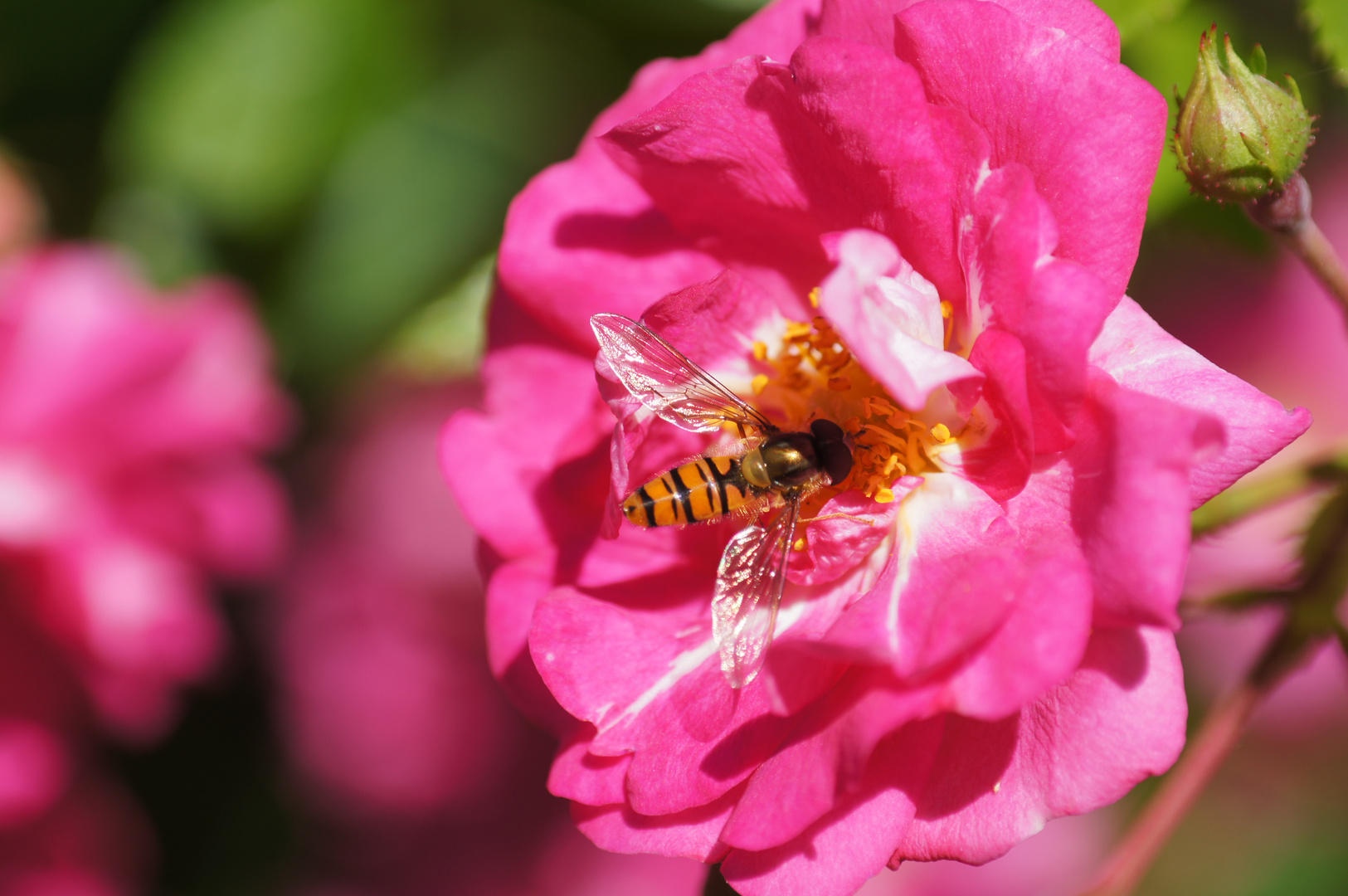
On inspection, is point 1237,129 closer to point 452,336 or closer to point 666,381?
point 666,381

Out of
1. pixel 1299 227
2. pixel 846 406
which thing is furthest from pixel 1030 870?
pixel 1299 227

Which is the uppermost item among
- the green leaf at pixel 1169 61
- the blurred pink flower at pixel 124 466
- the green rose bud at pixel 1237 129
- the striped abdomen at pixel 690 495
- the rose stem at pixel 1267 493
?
the green rose bud at pixel 1237 129

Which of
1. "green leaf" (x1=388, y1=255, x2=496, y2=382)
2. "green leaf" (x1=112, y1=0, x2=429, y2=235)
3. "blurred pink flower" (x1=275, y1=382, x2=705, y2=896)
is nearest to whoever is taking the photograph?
"green leaf" (x1=388, y1=255, x2=496, y2=382)

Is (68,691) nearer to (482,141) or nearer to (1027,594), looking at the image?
(482,141)

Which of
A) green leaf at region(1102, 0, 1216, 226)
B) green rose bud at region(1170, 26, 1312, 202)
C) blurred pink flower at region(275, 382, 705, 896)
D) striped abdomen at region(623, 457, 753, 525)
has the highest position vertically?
green rose bud at region(1170, 26, 1312, 202)

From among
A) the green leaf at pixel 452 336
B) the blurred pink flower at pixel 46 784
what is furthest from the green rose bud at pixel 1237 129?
the blurred pink flower at pixel 46 784

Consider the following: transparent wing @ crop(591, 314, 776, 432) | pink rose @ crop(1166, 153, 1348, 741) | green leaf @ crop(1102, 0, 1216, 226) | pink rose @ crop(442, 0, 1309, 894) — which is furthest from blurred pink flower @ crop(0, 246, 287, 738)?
pink rose @ crop(1166, 153, 1348, 741)

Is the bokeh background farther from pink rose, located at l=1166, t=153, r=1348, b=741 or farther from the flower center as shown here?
the flower center

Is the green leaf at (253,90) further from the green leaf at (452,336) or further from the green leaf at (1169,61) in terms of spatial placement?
the green leaf at (1169,61)
